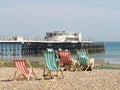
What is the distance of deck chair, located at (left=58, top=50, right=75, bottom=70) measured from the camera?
49.7 feet

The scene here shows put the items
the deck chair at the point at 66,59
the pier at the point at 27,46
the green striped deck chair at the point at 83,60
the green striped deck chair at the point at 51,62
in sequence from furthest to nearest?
1. the pier at the point at 27,46
2. the green striped deck chair at the point at 83,60
3. the deck chair at the point at 66,59
4. the green striped deck chair at the point at 51,62

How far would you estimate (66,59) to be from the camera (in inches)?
601

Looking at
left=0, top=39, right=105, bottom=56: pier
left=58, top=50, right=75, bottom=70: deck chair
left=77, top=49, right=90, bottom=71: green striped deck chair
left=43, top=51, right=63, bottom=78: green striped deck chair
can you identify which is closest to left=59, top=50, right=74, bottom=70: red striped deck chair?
left=58, top=50, right=75, bottom=70: deck chair

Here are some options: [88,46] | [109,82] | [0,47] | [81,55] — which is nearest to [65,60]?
[81,55]

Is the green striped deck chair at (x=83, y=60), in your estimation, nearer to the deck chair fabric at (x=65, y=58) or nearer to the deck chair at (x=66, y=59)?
the deck chair at (x=66, y=59)

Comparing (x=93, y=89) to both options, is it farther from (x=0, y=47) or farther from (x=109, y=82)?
(x=0, y=47)

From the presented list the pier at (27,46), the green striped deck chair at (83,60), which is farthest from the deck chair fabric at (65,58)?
the pier at (27,46)

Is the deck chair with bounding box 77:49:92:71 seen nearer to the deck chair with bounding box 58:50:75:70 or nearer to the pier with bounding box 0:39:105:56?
the deck chair with bounding box 58:50:75:70

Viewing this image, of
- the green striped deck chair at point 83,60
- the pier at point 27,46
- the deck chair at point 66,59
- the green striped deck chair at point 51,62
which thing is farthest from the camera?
the pier at point 27,46

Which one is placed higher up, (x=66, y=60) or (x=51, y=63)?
(x=51, y=63)

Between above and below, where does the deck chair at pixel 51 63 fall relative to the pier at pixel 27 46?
above

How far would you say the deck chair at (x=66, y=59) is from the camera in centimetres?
1514

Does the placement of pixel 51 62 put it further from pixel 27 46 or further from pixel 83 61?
pixel 27 46

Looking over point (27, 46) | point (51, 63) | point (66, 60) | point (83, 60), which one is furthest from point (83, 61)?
point (27, 46)
